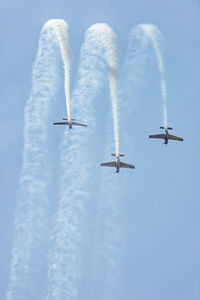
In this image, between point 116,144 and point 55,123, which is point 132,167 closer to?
point 116,144

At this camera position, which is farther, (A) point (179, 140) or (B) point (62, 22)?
(A) point (179, 140)

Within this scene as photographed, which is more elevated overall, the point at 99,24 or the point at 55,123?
the point at 99,24

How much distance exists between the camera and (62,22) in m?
66.3

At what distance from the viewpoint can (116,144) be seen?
216ft

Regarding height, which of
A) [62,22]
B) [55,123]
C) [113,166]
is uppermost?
[62,22]

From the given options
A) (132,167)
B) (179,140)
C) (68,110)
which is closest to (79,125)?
(68,110)

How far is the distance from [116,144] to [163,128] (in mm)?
6163

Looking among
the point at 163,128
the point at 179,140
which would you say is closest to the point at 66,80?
the point at 163,128

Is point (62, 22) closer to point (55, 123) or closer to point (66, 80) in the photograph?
point (66, 80)

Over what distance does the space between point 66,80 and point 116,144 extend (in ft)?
27.4

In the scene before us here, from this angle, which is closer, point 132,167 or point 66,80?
point 66,80

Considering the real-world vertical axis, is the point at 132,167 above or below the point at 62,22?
below

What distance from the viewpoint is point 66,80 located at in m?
64.8

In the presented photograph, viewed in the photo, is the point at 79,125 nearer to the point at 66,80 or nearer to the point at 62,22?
the point at 66,80
